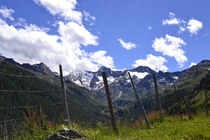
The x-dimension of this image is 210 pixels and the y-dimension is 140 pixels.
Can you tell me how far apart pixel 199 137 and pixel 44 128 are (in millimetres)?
6873

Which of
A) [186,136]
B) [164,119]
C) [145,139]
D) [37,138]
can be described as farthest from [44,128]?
[164,119]

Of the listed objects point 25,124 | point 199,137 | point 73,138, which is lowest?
point 199,137

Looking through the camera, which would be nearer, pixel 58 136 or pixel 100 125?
pixel 58 136

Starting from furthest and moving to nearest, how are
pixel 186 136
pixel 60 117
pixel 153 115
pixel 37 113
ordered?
pixel 153 115
pixel 60 117
pixel 37 113
pixel 186 136

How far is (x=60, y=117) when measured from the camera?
1340 cm

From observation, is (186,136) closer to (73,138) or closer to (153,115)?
(73,138)

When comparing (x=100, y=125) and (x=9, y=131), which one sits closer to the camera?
(x=9, y=131)

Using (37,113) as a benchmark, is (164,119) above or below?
below

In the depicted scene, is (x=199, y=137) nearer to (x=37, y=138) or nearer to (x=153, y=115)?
(x=37, y=138)

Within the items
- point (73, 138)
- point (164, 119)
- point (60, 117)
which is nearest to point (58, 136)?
point (73, 138)

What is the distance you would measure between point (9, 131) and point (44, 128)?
149cm

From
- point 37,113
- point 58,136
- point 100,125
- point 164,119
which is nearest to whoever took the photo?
point 58,136

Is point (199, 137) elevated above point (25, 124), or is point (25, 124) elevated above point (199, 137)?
point (25, 124)

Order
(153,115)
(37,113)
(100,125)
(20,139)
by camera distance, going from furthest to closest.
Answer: (153,115) < (100,125) < (37,113) < (20,139)
